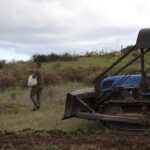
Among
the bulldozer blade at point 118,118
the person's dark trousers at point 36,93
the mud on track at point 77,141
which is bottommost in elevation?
the mud on track at point 77,141

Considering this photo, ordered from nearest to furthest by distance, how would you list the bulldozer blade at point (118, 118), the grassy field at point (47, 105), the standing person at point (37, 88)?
1. the bulldozer blade at point (118, 118)
2. the grassy field at point (47, 105)
3. the standing person at point (37, 88)

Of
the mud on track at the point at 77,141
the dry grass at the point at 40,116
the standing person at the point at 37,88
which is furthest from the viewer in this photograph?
the standing person at the point at 37,88

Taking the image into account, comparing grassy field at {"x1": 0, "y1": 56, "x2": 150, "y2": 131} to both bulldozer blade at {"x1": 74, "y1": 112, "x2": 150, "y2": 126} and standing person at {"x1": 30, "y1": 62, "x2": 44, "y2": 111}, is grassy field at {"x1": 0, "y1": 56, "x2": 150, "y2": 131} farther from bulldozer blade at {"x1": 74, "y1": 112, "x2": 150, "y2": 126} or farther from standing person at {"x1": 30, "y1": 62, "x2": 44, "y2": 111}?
bulldozer blade at {"x1": 74, "y1": 112, "x2": 150, "y2": 126}

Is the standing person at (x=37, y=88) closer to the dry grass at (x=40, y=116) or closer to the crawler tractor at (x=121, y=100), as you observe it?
the dry grass at (x=40, y=116)

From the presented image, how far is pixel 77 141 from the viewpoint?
11.4 meters

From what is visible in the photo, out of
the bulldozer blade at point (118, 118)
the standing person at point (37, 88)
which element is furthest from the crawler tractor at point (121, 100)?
the standing person at point (37, 88)

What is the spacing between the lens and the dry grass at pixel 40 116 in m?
15.4

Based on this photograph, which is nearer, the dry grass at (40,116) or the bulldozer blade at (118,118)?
the bulldozer blade at (118,118)

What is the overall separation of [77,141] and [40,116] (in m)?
6.29

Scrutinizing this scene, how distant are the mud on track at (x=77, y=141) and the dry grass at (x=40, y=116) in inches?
70.6

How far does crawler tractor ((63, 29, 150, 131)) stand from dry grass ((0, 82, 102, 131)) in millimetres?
629

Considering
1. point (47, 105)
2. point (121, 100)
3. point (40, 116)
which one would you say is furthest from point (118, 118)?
point (47, 105)

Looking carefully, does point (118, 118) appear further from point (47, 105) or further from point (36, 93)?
point (47, 105)

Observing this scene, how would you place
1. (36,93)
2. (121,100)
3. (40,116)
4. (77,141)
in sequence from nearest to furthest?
(77,141), (121,100), (40,116), (36,93)
